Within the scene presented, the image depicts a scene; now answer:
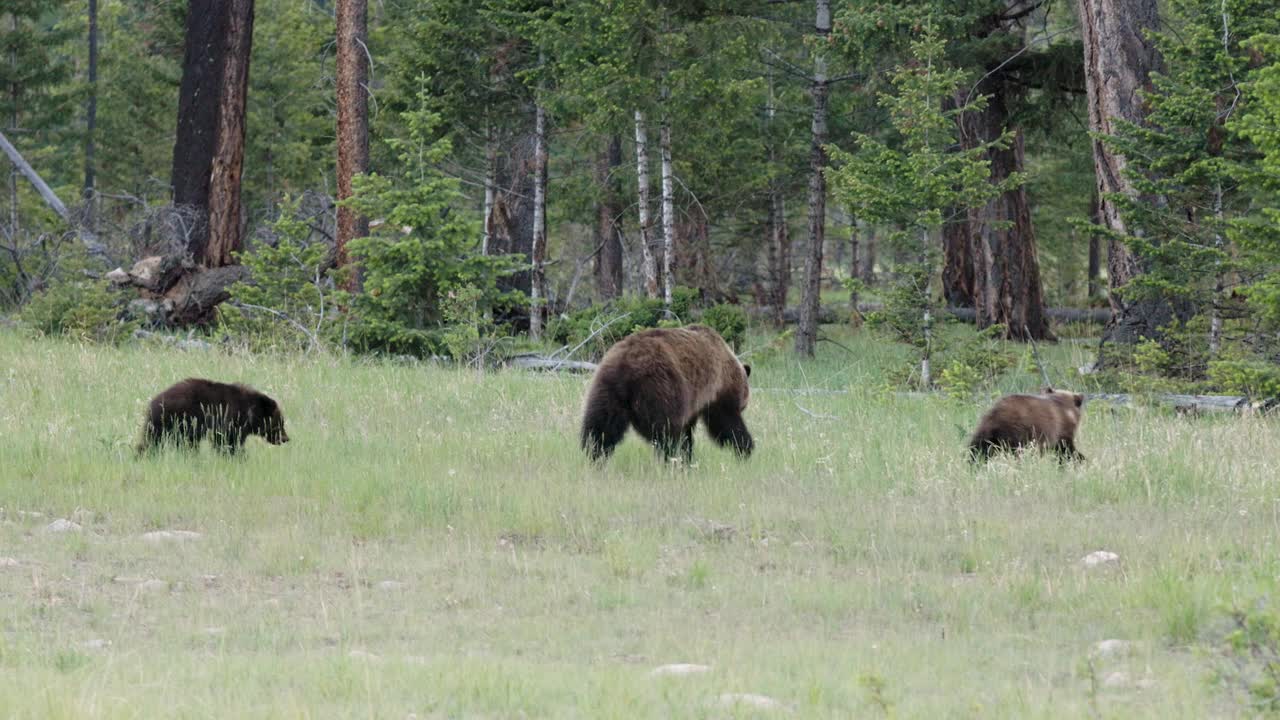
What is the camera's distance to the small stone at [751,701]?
5.22 m

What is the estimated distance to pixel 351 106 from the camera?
2225 centimetres

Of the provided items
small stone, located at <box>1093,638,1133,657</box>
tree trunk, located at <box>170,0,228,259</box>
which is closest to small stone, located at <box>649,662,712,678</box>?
small stone, located at <box>1093,638,1133,657</box>

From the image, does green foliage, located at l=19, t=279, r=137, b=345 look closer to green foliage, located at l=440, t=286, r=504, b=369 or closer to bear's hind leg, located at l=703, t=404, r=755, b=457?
green foliage, located at l=440, t=286, r=504, b=369

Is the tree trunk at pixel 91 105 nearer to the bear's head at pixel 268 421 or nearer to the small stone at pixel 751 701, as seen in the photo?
A: the bear's head at pixel 268 421

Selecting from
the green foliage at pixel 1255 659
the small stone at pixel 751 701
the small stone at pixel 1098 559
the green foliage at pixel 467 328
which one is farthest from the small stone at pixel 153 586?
the green foliage at pixel 467 328

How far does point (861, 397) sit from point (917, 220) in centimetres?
232

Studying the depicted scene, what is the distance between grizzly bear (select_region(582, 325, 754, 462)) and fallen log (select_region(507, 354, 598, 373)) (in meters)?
6.90

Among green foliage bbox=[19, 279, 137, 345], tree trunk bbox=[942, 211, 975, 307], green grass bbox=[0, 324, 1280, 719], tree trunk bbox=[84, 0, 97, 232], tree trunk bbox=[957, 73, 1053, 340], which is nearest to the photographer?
green grass bbox=[0, 324, 1280, 719]

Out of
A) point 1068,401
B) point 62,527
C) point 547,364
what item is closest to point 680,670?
point 62,527

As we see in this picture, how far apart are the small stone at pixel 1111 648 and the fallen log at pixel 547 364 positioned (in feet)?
40.9

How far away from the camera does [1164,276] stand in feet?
53.6

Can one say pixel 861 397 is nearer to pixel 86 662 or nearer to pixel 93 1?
pixel 86 662

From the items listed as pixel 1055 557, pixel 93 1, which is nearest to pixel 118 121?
pixel 93 1

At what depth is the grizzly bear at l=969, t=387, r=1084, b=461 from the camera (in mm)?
11641
